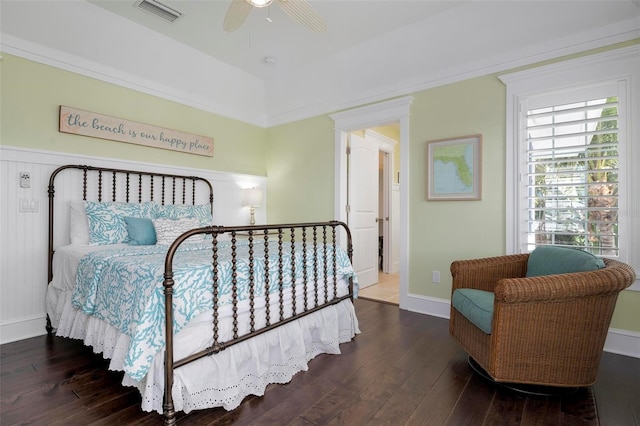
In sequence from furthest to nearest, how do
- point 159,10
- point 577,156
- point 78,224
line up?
point 159,10 → point 78,224 → point 577,156

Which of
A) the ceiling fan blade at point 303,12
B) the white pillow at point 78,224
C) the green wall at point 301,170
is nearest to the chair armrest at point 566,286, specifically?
the ceiling fan blade at point 303,12

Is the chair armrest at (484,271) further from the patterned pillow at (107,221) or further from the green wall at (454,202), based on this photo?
the patterned pillow at (107,221)

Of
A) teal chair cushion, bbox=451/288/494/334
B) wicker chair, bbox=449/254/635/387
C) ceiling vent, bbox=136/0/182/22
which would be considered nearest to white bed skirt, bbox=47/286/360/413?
teal chair cushion, bbox=451/288/494/334

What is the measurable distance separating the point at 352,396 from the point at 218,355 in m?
0.83

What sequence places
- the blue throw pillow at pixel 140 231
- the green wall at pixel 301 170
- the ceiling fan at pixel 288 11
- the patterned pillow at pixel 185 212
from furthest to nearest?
the green wall at pixel 301 170 < the patterned pillow at pixel 185 212 < the blue throw pillow at pixel 140 231 < the ceiling fan at pixel 288 11

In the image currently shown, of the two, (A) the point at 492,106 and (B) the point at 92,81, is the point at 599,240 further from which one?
(B) the point at 92,81

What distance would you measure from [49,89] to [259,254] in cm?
260

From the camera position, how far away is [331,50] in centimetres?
379

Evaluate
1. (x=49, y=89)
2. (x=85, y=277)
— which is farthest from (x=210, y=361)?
(x=49, y=89)

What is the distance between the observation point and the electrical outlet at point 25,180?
9.13ft

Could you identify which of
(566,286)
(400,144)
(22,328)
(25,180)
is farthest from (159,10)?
(566,286)

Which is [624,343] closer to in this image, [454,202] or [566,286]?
[566,286]

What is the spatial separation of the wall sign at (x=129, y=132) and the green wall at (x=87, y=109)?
0.06 m

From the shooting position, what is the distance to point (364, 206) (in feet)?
15.5
